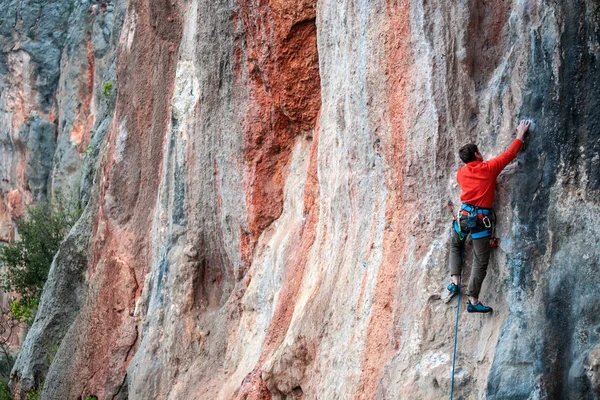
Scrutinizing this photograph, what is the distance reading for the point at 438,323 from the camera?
7262mm

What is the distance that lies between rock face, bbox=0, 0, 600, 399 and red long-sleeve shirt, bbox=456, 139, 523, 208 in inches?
5.9

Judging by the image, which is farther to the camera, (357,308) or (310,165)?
(310,165)

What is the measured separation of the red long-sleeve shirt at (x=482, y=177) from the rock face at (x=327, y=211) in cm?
15

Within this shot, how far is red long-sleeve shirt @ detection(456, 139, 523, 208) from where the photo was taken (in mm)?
6695

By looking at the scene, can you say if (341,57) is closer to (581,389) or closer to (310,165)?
(310,165)

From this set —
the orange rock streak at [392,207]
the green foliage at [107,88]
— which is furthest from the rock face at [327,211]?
the green foliage at [107,88]

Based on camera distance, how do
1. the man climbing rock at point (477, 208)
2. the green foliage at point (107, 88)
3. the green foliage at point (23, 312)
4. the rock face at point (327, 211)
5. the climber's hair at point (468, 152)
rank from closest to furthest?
the rock face at point (327, 211)
the man climbing rock at point (477, 208)
the climber's hair at point (468, 152)
the green foliage at point (107, 88)
the green foliage at point (23, 312)

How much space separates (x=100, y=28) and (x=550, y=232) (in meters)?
22.5

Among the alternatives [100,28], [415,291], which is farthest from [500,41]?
[100,28]

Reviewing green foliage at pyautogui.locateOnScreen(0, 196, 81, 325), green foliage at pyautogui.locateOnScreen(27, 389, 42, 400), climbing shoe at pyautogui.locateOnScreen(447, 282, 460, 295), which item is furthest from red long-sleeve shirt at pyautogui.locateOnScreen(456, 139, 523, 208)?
green foliage at pyautogui.locateOnScreen(0, 196, 81, 325)

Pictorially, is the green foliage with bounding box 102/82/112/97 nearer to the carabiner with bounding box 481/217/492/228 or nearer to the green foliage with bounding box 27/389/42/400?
the green foliage with bounding box 27/389/42/400

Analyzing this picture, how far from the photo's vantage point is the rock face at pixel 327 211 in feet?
21.3

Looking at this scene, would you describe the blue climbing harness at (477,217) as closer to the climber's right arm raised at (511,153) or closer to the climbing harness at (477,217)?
the climbing harness at (477,217)

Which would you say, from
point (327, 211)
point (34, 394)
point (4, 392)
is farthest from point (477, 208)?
point (4, 392)
